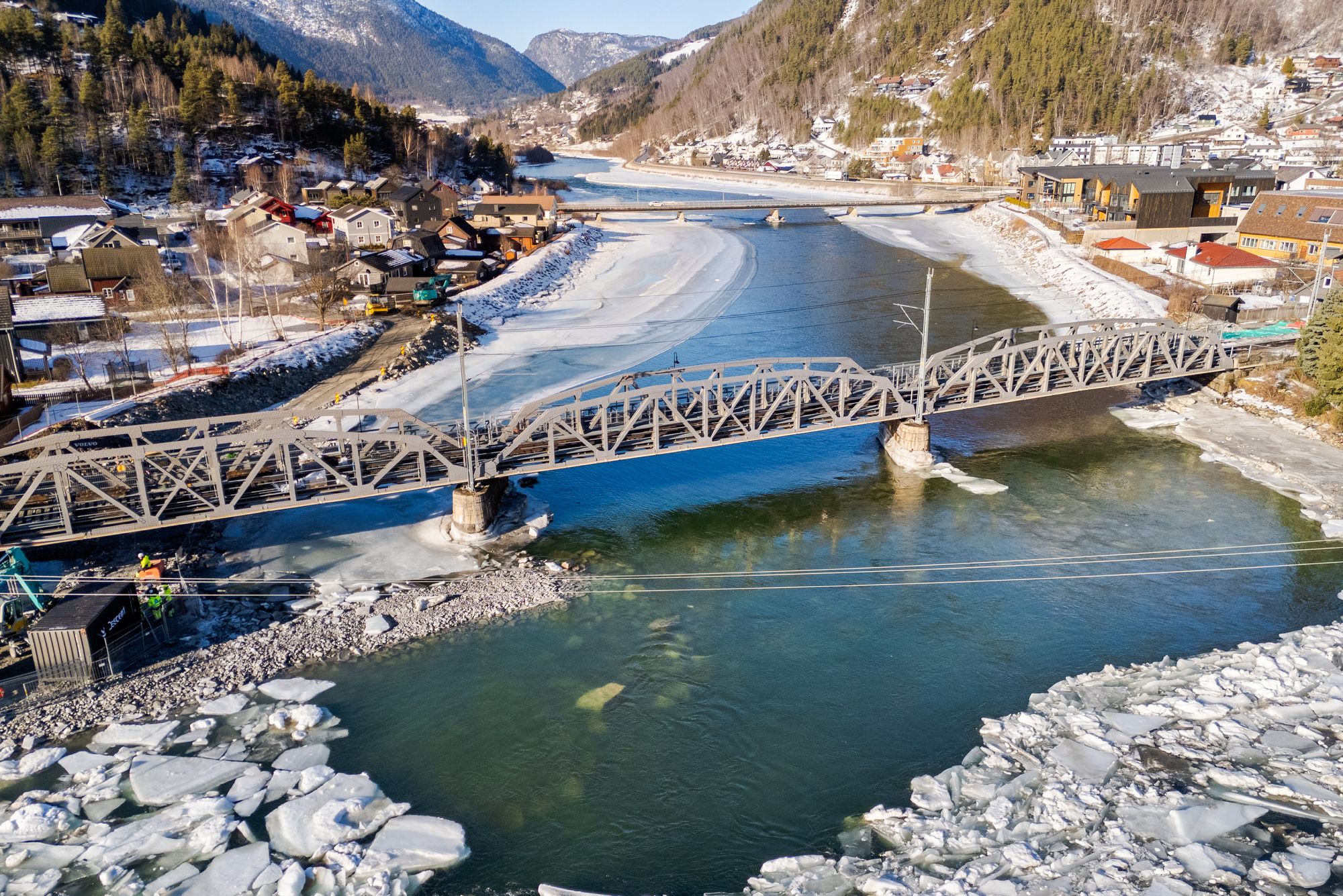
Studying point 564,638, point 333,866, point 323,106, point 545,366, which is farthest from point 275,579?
point 323,106

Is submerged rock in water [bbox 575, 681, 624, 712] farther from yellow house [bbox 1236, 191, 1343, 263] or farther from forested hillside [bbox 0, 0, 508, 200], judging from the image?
forested hillside [bbox 0, 0, 508, 200]

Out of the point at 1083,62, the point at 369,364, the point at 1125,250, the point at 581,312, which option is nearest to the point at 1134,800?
the point at 369,364

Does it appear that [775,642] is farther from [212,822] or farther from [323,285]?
[323,285]

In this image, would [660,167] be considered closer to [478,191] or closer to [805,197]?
[805,197]

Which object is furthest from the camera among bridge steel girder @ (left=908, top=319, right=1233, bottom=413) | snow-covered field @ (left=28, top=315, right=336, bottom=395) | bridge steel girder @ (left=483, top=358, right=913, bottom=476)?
snow-covered field @ (left=28, top=315, right=336, bottom=395)

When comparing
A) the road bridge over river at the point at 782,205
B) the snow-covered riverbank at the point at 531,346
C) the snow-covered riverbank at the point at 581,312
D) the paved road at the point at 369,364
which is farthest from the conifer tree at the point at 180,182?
the paved road at the point at 369,364

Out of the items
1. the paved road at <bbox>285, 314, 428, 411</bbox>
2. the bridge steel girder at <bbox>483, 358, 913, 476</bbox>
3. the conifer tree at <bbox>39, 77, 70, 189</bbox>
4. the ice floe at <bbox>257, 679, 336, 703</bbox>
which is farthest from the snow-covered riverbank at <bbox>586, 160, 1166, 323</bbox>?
the conifer tree at <bbox>39, 77, 70, 189</bbox>
